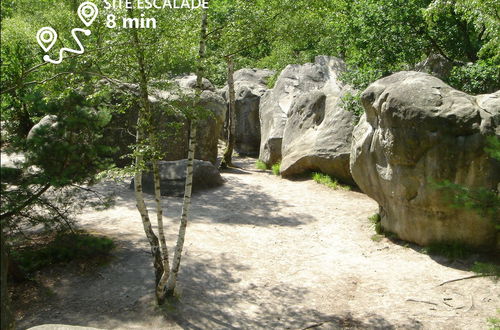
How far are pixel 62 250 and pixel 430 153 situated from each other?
266 inches

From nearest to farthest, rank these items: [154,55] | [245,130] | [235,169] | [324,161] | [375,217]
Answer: [154,55]
[375,217]
[324,161]
[235,169]
[245,130]

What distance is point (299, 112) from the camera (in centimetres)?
1666

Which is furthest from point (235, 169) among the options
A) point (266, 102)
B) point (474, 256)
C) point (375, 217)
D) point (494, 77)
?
point (474, 256)

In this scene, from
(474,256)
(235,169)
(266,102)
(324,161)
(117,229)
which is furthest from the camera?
(266,102)

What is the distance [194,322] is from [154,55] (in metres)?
3.96

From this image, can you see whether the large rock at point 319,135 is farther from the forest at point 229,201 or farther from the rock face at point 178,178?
the rock face at point 178,178

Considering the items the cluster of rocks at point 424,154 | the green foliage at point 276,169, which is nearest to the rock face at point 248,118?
the green foliage at point 276,169

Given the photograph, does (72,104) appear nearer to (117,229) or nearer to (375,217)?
(117,229)

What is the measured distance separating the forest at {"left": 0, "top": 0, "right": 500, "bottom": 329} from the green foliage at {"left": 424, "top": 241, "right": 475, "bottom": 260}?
23 millimetres

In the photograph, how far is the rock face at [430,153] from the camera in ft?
27.4

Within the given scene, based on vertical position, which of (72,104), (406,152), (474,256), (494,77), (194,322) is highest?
(494,77)

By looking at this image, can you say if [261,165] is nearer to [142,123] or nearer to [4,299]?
[142,123]

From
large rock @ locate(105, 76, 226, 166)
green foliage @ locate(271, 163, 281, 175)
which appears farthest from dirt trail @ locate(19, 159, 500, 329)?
green foliage @ locate(271, 163, 281, 175)

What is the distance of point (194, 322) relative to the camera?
23.9 feet
